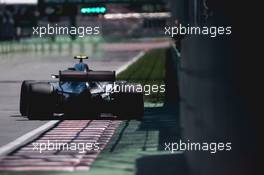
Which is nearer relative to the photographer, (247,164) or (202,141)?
(247,164)

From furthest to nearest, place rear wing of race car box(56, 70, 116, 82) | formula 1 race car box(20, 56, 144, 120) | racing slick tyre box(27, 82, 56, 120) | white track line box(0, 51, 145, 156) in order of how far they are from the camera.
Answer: formula 1 race car box(20, 56, 144, 120) < racing slick tyre box(27, 82, 56, 120) < rear wing of race car box(56, 70, 116, 82) < white track line box(0, 51, 145, 156)

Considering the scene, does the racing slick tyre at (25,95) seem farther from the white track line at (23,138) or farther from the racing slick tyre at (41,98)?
the white track line at (23,138)

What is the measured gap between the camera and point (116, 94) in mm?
18078

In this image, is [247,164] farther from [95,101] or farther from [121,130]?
[95,101]

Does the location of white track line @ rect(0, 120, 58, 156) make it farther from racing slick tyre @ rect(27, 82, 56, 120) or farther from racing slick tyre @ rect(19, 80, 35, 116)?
racing slick tyre @ rect(19, 80, 35, 116)

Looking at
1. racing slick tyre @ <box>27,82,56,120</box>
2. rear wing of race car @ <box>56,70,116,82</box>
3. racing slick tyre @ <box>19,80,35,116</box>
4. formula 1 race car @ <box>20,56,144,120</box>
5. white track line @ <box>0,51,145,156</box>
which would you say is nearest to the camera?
white track line @ <box>0,51,145,156</box>

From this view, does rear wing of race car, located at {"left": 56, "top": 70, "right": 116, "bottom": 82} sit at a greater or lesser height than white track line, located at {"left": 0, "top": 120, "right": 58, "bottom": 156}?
greater

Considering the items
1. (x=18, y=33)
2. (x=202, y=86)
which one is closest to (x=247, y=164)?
(x=202, y=86)

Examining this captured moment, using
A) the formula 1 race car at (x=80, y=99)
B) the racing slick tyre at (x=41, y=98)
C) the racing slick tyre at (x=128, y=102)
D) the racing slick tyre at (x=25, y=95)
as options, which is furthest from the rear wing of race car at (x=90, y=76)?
the racing slick tyre at (x=25, y=95)

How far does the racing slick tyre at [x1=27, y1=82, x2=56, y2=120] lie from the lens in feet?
58.4

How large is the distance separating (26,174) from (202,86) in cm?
338

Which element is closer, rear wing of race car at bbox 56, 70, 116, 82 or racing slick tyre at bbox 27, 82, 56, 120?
rear wing of race car at bbox 56, 70, 116, 82

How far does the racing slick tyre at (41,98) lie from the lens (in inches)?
701

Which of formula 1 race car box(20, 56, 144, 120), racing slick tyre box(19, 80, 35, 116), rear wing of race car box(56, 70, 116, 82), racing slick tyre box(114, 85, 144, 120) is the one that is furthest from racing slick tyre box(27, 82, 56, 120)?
rear wing of race car box(56, 70, 116, 82)
